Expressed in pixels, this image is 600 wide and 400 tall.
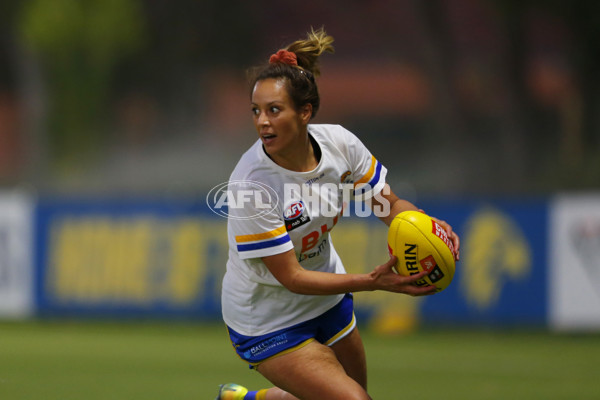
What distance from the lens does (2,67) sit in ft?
79.2

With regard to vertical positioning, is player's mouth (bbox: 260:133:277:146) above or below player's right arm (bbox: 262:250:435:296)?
above

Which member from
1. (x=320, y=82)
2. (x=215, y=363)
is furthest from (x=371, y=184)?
(x=320, y=82)

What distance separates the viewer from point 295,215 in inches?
185

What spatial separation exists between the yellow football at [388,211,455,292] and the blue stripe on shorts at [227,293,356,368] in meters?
0.63

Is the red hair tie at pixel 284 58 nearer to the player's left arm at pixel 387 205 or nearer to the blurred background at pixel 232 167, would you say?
the blurred background at pixel 232 167

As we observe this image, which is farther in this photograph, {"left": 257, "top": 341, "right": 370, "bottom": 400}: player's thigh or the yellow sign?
the yellow sign

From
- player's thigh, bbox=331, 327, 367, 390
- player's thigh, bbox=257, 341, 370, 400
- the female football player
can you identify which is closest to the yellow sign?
player's thigh, bbox=331, 327, 367, 390

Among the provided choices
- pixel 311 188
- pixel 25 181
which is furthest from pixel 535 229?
pixel 25 181

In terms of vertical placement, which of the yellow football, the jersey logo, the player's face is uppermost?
the player's face

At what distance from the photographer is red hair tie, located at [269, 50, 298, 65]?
4664 millimetres

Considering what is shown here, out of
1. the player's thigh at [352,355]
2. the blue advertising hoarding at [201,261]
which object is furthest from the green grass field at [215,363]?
the player's thigh at [352,355]

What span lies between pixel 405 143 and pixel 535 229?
9.85m

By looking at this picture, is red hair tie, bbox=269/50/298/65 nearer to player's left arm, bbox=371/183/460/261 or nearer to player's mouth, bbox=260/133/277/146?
player's mouth, bbox=260/133/277/146

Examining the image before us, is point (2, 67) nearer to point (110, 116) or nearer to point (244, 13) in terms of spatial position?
point (110, 116)
